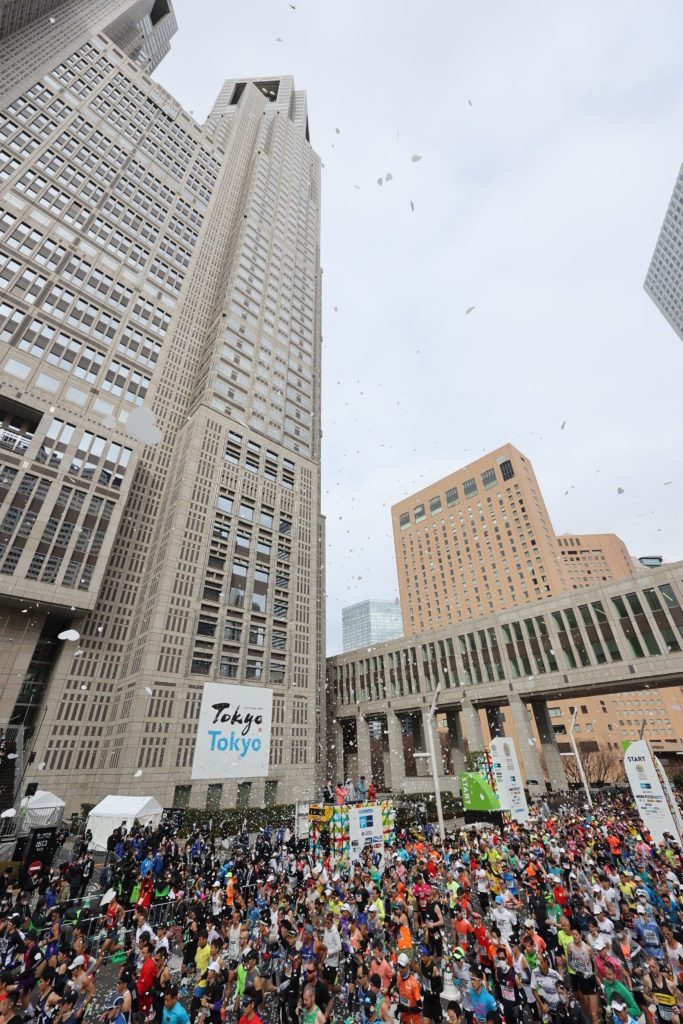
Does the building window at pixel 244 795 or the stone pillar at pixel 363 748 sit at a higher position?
the stone pillar at pixel 363 748

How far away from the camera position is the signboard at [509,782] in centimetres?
2542

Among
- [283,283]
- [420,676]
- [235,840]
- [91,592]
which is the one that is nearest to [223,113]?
[283,283]

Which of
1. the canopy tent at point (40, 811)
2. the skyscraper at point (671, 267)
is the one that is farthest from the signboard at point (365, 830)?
the skyscraper at point (671, 267)

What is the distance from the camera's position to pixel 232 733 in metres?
28.3

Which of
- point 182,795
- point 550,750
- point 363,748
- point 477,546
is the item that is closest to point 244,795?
A: point 182,795

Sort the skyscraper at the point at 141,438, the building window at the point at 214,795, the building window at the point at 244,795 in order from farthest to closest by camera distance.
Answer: the building window at the point at 244,795 < the skyscraper at the point at 141,438 < the building window at the point at 214,795

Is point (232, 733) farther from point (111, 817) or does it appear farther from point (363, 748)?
point (363, 748)

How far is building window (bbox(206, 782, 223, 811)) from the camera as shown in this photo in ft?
106

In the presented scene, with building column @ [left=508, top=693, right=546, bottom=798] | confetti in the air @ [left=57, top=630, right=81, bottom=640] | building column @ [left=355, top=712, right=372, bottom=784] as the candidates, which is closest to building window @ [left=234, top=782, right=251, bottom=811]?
confetti in the air @ [left=57, top=630, right=81, bottom=640]

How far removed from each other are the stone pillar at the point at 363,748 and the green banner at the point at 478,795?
3042 centimetres

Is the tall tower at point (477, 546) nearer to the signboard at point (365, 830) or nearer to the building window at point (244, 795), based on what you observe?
the building window at point (244, 795)

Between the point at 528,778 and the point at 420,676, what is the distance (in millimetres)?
15360

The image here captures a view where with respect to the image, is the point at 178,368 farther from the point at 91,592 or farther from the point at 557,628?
the point at 557,628

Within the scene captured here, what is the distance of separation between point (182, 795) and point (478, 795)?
68.7ft
